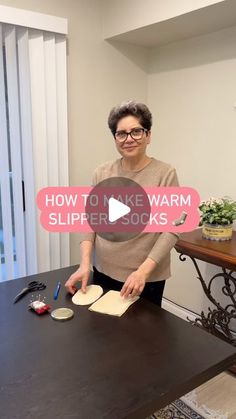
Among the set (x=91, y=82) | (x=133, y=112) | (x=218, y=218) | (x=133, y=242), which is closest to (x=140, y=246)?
(x=133, y=242)

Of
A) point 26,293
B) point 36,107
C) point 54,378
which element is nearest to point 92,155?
point 36,107

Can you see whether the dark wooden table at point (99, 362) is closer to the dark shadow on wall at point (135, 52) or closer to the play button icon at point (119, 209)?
the play button icon at point (119, 209)

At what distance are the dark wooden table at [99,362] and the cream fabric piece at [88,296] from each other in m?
0.04

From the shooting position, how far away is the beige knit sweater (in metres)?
1.42

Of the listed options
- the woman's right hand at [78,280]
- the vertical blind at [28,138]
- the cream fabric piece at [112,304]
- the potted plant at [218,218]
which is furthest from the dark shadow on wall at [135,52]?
the cream fabric piece at [112,304]

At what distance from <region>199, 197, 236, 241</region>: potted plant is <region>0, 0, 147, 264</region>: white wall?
1005 mm

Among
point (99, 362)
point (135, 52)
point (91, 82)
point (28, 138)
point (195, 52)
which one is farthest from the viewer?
point (135, 52)

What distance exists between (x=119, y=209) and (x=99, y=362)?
0.71 metres

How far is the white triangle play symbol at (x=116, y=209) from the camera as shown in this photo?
1.54 m

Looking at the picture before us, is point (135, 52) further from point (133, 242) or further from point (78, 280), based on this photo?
point (78, 280)

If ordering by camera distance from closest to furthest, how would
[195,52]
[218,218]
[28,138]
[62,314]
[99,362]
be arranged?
1. [99,362]
2. [62,314]
3. [218,218]
4. [28,138]
5. [195,52]

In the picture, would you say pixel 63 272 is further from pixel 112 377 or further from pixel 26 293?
pixel 112 377

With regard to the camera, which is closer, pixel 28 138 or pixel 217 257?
pixel 217 257

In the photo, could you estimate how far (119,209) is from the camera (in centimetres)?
154
